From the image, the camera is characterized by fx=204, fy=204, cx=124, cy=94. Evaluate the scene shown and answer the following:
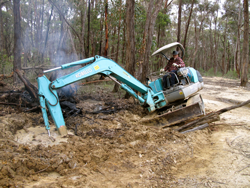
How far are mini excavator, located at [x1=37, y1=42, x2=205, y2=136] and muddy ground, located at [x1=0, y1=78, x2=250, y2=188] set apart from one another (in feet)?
1.97

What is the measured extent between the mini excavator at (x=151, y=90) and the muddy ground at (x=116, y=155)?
602 mm

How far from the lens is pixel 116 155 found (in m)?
4.34

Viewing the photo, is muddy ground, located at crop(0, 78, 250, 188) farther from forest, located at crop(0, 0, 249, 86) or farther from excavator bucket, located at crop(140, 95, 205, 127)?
forest, located at crop(0, 0, 249, 86)

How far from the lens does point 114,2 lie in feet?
61.3

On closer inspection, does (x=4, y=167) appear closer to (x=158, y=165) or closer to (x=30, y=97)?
(x=158, y=165)

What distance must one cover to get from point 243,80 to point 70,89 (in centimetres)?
1366

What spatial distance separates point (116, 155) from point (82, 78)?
2.17 m

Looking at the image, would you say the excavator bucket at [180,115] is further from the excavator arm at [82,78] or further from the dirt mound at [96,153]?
the excavator arm at [82,78]

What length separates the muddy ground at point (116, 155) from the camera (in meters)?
3.45

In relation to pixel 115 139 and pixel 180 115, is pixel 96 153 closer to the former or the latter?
pixel 115 139

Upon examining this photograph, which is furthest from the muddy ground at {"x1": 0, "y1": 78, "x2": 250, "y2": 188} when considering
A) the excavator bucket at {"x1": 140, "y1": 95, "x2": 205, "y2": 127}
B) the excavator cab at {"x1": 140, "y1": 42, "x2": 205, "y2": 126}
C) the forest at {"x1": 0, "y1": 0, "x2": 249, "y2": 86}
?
the forest at {"x1": 0, "y1": 0, "x2": 249, "y2": 86}

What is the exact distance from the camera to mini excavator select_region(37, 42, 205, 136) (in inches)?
199

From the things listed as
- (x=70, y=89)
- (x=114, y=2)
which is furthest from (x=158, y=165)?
(x=114, y=2)

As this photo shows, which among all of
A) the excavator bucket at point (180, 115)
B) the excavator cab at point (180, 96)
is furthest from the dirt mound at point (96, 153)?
the excavator cab at point (180, 96)
